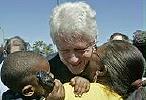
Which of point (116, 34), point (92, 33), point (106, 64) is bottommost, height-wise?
point (116, 34)

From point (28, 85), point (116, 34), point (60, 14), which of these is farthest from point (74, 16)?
point (116, 34)

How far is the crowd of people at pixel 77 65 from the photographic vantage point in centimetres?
231

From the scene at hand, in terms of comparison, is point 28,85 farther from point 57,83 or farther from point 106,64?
point 106,64

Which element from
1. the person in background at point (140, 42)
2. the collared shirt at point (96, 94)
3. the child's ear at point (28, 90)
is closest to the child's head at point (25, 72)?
the child's ear at point (28, 90)

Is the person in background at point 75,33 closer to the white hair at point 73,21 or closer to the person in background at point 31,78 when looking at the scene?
the white hair at point 73,21

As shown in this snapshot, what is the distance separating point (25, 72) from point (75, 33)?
0.38 metres

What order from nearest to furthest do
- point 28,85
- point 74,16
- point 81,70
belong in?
point 28,85 → point 74,16 → point 81,70

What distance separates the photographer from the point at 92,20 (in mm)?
2510

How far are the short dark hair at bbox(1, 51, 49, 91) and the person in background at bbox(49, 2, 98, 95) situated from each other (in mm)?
182

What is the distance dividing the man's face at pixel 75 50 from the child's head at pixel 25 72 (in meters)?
0.17

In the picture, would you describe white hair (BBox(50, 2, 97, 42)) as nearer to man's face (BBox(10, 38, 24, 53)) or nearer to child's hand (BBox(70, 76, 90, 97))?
child's hand (BBox(70, 76, 90, 97))

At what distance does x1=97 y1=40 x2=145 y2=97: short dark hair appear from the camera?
94.7 inches

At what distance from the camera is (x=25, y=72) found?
7.60ft

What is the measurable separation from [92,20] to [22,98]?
2.06 ft
